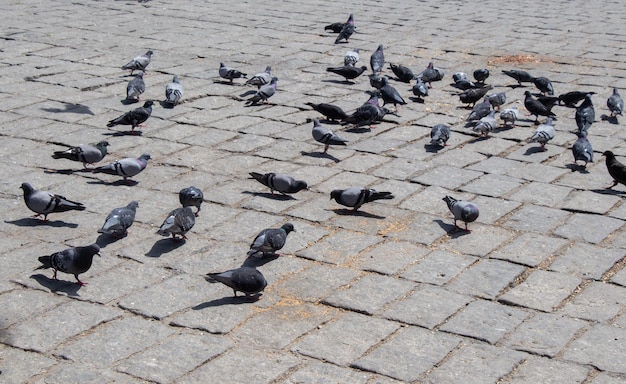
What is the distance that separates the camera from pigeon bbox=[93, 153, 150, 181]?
808 cm

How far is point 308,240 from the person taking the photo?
7.18m

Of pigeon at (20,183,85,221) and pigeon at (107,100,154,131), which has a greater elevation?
pigeon at (20,183,85,221)

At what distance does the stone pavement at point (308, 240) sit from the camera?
543cm

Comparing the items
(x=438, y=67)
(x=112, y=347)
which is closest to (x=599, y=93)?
(x=438, y=67)

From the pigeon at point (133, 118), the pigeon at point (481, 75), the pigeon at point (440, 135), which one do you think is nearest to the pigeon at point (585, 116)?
the pigeon at point (440, 135)

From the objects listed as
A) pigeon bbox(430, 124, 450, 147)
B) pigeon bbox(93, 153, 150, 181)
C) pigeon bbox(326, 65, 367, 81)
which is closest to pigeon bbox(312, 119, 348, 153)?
pigeon bbox(430, 124, 450, 147)

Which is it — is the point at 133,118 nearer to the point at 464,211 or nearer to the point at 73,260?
the point at 73,260

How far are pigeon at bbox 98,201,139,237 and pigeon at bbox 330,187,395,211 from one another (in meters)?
1.70

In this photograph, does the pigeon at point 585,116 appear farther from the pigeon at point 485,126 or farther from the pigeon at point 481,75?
the pigeon at point 481,75

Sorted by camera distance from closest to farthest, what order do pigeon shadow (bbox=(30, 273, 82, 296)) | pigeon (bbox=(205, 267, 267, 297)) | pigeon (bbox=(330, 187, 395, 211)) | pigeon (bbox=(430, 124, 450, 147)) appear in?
pigeon (bbox=(205, 267, 267, 297)), pigeon shadow (bbox=(30, 273, 82, 296)), pigeon (bbox=(330, 187, 395, 211)), pigeon (bbox=(430, 124, 450, 147))

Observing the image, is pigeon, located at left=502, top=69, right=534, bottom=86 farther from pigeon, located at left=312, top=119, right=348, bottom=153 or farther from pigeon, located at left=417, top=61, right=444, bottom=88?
pigeon, located at left=312, top=119, right=348, bottom=153

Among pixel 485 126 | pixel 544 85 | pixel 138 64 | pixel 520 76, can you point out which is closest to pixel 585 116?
pixel 485 126

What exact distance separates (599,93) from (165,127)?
18.5 feet

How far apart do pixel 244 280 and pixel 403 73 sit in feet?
21.8
